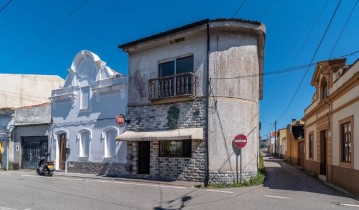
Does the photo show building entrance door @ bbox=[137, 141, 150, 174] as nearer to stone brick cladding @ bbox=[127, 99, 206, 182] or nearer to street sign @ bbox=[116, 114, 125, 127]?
stone brick cladding @ bbox=[127, 99, 206, 182]

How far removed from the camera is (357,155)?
11.2m

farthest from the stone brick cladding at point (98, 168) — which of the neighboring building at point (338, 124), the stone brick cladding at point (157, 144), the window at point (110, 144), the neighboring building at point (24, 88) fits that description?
the neighboring building at point (24, 88)

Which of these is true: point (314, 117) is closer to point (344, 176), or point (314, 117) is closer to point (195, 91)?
point (344, 176)

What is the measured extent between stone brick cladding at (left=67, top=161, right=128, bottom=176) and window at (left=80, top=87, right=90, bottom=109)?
3.55 meters

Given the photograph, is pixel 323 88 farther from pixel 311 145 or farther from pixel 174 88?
pixel 174 88

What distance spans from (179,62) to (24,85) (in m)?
21.5

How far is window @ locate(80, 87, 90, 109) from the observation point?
19.8 metres

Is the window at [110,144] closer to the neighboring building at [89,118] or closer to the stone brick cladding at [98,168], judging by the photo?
the neighboring building at [89,118]

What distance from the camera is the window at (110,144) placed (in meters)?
18.1

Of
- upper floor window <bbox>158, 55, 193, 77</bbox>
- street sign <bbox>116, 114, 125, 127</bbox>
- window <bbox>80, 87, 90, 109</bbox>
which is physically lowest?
street sign <bbox>116, 114, 125, 127</bbox>

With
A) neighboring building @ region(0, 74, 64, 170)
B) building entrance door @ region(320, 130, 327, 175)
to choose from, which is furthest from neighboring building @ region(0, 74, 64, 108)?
building entrance door @ region(320, 130, 327, 175)

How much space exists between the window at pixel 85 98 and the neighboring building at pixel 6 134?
312 inches

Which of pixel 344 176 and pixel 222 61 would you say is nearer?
pixel 344 176

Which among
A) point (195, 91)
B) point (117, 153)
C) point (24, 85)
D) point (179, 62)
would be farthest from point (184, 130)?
point (24, 85)
